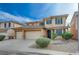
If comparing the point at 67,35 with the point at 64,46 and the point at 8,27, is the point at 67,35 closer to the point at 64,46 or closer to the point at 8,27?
the point at 64,46

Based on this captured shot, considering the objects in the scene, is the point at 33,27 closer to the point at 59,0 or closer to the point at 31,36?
the point at 31,36

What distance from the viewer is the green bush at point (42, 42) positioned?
2666 mm

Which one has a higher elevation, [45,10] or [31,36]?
[45,10]

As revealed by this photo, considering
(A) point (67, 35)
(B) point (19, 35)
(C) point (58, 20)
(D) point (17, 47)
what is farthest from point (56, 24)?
(D) point (17, 47)

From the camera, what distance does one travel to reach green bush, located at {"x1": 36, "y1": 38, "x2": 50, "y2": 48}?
267 centimetres

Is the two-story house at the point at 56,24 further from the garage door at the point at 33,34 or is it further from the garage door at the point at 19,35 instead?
the garage door at the point at 19,35

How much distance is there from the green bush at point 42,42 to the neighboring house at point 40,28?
7 centimetres

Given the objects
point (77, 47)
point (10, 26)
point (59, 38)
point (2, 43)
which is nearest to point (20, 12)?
point (10, 26)

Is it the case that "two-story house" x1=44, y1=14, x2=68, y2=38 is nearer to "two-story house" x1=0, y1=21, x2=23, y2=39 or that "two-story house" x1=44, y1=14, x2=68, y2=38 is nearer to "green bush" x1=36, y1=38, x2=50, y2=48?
"green bush" x1=36, y1=38, x2=50, y2=48

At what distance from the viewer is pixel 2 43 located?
9.09 feet

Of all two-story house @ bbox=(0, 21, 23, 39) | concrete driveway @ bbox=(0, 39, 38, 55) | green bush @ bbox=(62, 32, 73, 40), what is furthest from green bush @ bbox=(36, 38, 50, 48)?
two-story house @ bbox=(0, 21, 23, 39)

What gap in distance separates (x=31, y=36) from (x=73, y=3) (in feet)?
2.88

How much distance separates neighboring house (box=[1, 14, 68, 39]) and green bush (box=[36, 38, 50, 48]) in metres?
0.07
